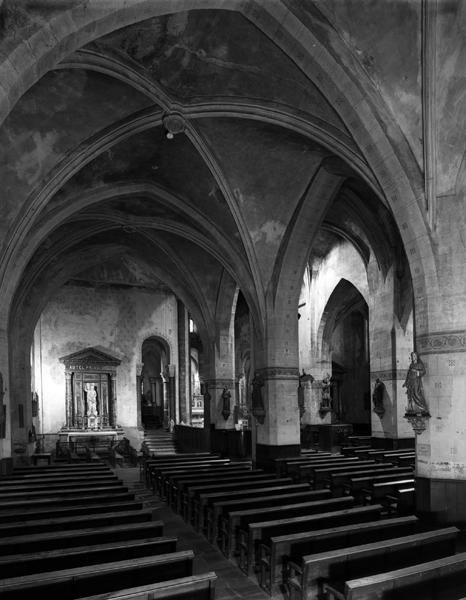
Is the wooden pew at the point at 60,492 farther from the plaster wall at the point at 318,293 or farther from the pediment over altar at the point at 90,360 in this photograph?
the pediment over altar at the point at 90,360

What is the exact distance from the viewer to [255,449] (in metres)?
18.3

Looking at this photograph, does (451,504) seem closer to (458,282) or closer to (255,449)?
(458,282)

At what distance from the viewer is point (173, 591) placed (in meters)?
5.19

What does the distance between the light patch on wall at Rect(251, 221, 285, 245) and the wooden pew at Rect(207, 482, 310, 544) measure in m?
8.54

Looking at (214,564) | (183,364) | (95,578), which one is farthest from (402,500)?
(183,364)

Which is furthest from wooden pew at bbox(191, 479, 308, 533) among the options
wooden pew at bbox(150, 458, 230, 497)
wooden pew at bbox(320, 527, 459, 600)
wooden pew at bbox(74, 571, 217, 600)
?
wooden pew at bbox(74, 571, 217, 600)

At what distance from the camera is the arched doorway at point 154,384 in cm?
3303

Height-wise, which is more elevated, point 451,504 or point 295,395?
point 295,395

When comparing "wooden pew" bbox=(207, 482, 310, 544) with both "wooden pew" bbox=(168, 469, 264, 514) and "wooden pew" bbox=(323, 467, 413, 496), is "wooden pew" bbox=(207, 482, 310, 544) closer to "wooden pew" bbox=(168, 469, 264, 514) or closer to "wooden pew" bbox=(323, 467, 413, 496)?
"wooden pew" bbox=(168, 469, 264, 514)

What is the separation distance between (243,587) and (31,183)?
425 inches

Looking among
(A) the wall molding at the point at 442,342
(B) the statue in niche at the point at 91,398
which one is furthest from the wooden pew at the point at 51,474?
(B) the statue in niche at the point at 91,398

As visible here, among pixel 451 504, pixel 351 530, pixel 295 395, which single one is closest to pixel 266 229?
pixel 295 395

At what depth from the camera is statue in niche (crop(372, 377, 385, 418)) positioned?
20047mm

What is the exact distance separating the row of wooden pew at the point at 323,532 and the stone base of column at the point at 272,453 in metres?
2.85
